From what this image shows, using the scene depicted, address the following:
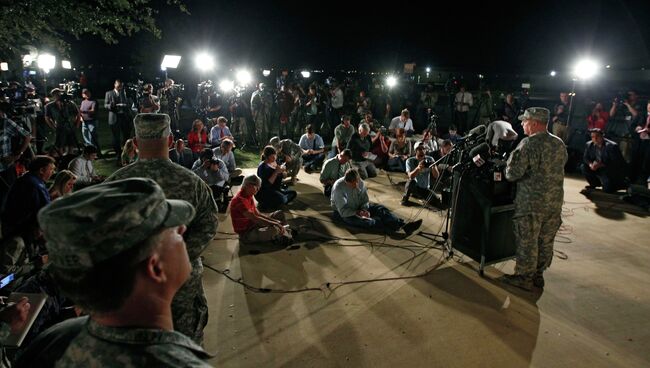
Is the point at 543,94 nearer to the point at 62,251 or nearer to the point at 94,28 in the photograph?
the point at 94,28

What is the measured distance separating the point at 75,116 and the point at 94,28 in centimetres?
488

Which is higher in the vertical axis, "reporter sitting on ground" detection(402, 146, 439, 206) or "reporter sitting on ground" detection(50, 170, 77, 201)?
"reporter sitting on ground" detection(50, 170, 77, 201)

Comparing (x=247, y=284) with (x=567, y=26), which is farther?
(x=567, y=26)

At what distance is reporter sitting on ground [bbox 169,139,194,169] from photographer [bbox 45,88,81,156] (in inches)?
140

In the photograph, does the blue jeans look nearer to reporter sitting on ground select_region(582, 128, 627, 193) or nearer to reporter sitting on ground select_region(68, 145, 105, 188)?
reporter sitting on ground select_region(68, 145, 105, 188)

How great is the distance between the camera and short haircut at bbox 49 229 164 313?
1088mm

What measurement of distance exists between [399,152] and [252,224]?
6.63 meters

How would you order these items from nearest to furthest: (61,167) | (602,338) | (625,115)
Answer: (602,338)
(61,167)
(625,115)

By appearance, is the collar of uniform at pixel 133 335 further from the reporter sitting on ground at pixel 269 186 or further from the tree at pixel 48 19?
the reporter sitting on ground at pixel 269 186

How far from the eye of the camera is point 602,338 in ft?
14.4

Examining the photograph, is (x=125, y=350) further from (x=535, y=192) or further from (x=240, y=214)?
(x=240, y=214)

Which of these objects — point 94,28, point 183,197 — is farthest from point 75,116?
point 183,197

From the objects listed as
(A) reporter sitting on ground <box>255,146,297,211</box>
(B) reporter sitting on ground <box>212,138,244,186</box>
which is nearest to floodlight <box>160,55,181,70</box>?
(B) reporter sitting on ground <box>212,138,244,186</box>

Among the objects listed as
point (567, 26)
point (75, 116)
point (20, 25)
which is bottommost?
point (75, 116)
